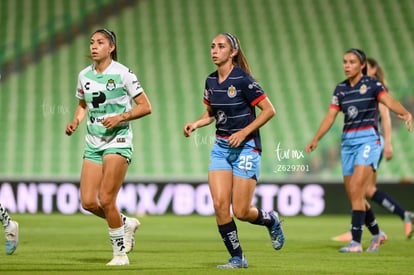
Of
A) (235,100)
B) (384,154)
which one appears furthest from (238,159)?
(384,154)

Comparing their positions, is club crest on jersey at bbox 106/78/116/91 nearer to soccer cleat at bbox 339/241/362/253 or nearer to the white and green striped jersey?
the white and green striped jersey

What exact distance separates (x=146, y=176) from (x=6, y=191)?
2.68 meters

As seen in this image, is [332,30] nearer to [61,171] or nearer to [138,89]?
[61,171]

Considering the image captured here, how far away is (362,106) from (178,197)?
8.23 meters

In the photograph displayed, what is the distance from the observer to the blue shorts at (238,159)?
Result: 870 centimetres

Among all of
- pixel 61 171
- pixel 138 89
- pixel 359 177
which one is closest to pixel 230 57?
pixel 138 89

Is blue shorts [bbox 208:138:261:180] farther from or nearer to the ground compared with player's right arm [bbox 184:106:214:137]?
nearer to the ground

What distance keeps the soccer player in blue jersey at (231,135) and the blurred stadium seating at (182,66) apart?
9.91 m

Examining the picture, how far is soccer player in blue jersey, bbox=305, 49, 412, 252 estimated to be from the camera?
1091 cm

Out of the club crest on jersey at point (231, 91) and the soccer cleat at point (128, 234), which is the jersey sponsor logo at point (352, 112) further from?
the soccer cleat at point (128, 234)

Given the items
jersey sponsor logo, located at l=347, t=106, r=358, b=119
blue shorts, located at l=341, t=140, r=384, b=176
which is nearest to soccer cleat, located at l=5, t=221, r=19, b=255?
blue shorts, located at l=341, t=140, r=384, b=176

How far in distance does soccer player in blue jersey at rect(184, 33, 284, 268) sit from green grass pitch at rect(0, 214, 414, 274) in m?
0.47

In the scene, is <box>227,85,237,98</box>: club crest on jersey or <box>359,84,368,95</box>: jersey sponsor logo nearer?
<box>227,85,237,98</box>: club crest on jersey

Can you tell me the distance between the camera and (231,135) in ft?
28.3
